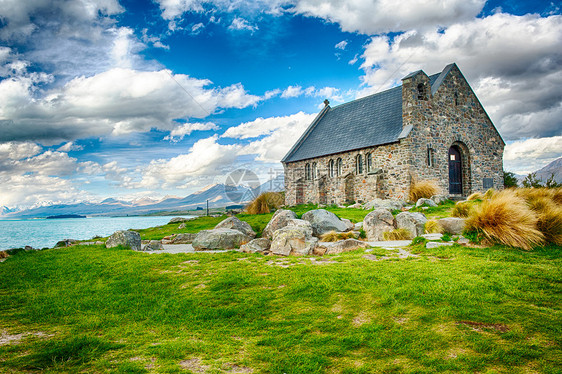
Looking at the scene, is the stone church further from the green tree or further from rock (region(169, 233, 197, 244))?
rock (region(169, 233, 197, 244))

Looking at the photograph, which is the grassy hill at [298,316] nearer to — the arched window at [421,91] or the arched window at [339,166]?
the arched window at [421,91]

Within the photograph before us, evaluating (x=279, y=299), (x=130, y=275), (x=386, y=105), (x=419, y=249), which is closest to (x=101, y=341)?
(x=279, y=299)

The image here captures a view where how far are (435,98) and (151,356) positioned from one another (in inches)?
1036

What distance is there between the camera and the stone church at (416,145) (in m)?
24.1

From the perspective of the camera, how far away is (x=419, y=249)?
880 cm

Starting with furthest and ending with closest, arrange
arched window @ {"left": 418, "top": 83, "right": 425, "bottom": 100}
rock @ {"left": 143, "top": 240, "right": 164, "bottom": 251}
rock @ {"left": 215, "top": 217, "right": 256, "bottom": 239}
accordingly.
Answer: arched window @ {"left": 418, "top": 83, "right": 425, "bottom": 100} → rock @ {"left": 215, "top": 217, "right": 256, "bottom": 239} → rock @ {"left": 143, "top": 240, "right": 164, "bottom": 251}

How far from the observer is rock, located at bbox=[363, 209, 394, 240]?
11.7m

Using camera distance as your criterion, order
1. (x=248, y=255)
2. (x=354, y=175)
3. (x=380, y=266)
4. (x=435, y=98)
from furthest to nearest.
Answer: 1. (x=354, y=175)
2. (x=435, y=98)
3. (x=248, y=255)
4. (x=380, y=266)

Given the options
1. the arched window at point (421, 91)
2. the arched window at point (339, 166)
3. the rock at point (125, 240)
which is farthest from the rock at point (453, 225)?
the arched window at point (339, 166)

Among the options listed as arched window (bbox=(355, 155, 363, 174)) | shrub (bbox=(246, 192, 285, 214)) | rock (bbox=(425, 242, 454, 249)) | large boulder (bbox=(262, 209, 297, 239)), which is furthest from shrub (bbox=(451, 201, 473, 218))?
shrub (bbox=(246, 192, 285, 214))

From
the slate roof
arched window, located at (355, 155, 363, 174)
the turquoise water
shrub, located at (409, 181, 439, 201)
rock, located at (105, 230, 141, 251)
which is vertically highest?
the slate roof

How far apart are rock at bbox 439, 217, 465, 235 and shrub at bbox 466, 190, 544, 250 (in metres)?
1.62

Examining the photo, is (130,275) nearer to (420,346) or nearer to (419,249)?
(420,346)

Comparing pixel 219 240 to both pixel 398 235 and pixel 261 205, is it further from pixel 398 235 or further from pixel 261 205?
pixel 261 205
